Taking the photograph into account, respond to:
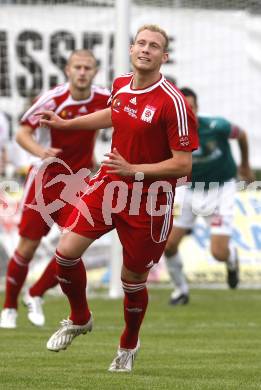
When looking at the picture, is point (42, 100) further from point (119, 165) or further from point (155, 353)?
point (119, 165)

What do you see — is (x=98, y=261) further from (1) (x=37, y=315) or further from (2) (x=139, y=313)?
(2) (x=139, y=313)

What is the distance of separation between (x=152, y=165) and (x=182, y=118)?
352mm

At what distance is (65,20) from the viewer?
1698cm

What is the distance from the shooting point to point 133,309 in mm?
7875

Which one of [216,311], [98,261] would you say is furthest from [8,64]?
[216,311]

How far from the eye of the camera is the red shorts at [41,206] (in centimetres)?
1045

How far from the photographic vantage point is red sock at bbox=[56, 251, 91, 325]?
780cm

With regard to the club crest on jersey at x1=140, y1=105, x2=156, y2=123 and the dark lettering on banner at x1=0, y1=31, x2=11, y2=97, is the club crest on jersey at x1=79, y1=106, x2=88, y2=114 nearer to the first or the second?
the club crest on jersey at x1=140, y1=105, x2=156, y2=123

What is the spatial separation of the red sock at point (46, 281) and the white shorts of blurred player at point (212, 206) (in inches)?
121

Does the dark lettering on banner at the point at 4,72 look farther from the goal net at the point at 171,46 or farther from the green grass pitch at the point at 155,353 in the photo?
the green grass pitch at the point at 155,353

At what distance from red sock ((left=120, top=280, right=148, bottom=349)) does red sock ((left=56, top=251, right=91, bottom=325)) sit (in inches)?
11.1

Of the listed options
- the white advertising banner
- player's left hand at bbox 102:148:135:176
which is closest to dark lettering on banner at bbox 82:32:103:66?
the white advertising banner

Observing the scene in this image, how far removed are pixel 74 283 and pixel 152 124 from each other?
Answer: 3.91 ft

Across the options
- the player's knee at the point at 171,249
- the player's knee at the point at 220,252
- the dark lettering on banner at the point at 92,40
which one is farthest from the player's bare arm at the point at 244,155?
the dark lettering on banner at the point at 92,40
